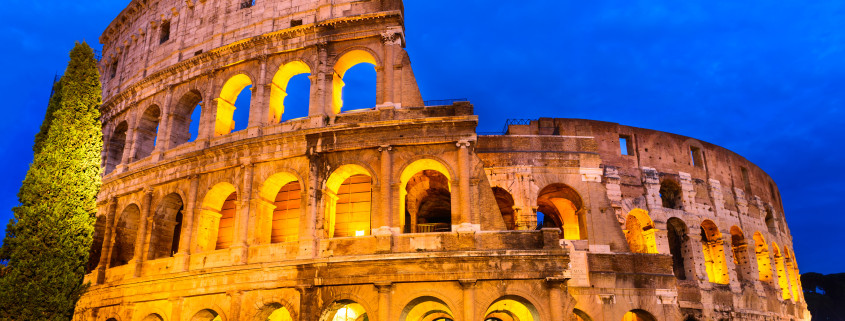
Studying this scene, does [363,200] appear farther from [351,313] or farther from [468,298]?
[468,298]

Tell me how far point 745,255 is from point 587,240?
940 cm

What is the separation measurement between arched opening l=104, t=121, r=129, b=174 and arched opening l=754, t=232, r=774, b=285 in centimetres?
2528

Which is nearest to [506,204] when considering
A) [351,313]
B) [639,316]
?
[639,316]

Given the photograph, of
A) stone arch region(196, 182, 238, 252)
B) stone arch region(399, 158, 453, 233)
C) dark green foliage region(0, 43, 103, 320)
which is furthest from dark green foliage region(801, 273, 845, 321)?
dark green foliage region(0, 43, 103, 320)

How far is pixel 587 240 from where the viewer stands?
17.0 meters

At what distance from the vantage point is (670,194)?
2181 cm

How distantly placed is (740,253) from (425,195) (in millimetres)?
13029

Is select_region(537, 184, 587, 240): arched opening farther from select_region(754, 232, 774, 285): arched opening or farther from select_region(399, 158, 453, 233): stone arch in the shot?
select_region(754, 232, 774, 285): arched opening

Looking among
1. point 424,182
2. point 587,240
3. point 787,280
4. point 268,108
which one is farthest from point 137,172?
point 787,280

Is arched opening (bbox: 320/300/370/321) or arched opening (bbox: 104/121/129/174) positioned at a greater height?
arched opening (bbox: 104/121/129/174)

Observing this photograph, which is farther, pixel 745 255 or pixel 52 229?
pixel 745 255

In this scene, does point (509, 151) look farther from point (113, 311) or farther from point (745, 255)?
point (113, 311)

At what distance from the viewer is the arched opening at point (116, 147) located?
21469 mm

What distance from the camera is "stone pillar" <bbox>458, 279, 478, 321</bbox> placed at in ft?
44.6
